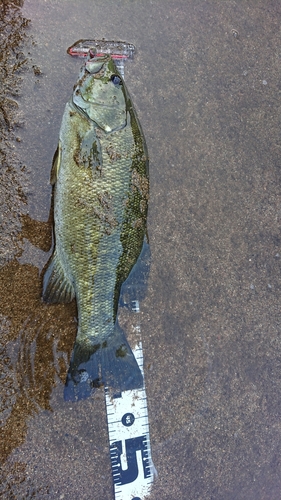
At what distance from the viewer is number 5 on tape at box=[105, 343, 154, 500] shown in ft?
7.52

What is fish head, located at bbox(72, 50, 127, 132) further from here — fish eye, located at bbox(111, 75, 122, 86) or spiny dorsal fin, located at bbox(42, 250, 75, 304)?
spiny dorsal fin, located at bbox(42, 250, 75, 304)

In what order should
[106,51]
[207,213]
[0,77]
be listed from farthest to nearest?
[207,213] < [106,51] < [0,77]

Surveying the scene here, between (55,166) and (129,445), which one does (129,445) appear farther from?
(55,166)

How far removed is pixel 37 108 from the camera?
7.75ft

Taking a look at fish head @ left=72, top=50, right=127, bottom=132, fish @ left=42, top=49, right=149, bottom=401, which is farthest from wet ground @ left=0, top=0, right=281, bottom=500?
fish head @ left=72, top=50, right=127, bottom=132

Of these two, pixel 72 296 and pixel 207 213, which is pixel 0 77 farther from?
pixel 207 213

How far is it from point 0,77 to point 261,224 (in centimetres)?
212

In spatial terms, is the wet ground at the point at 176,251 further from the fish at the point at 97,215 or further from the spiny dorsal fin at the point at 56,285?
the fish at the point at 97,215

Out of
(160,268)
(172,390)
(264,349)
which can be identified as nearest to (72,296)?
(160,268)

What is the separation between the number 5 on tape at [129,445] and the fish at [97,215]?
10.2 inches

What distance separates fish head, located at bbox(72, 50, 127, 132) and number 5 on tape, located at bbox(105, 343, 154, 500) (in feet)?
5.62

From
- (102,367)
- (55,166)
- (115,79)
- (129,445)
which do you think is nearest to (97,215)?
(55,166)

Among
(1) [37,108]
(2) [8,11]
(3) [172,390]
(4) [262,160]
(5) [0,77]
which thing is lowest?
(3) [172,390]

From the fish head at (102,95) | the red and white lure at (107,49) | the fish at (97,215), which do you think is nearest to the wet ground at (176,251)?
the red and white lure at (107,49)
